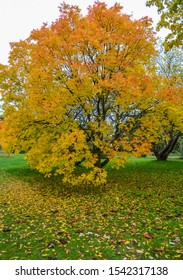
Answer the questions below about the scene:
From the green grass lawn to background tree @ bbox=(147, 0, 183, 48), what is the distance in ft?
21.4

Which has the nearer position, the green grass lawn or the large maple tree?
the green grass lawn

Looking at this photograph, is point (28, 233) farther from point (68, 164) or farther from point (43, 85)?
point (43, 85)

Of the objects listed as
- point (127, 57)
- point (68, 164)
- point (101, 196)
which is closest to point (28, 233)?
point (68, 164)

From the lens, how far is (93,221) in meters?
7.74

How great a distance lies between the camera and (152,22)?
11.3m

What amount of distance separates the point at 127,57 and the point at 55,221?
308 inches

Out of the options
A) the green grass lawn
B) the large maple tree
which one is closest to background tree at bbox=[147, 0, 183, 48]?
the large maple tree

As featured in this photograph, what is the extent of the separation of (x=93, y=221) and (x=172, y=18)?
813 cm

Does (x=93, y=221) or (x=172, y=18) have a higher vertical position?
(x=172, y=18)

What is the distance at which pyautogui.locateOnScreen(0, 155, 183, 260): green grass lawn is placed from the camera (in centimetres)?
566

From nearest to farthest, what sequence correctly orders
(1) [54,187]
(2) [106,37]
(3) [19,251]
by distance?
1. (3) [19,251]
2. (2) [106,37]
3. (1) [54,187]

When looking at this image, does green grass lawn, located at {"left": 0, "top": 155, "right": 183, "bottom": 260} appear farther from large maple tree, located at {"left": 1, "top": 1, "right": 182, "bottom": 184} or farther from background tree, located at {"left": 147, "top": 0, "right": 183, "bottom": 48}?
background tree, located at {"left": 147, "top": 0, "right": 183, "bottom": 48}

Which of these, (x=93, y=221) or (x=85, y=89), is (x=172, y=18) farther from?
(x=93, y=221)

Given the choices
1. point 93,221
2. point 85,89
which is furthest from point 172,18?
point 93,221
